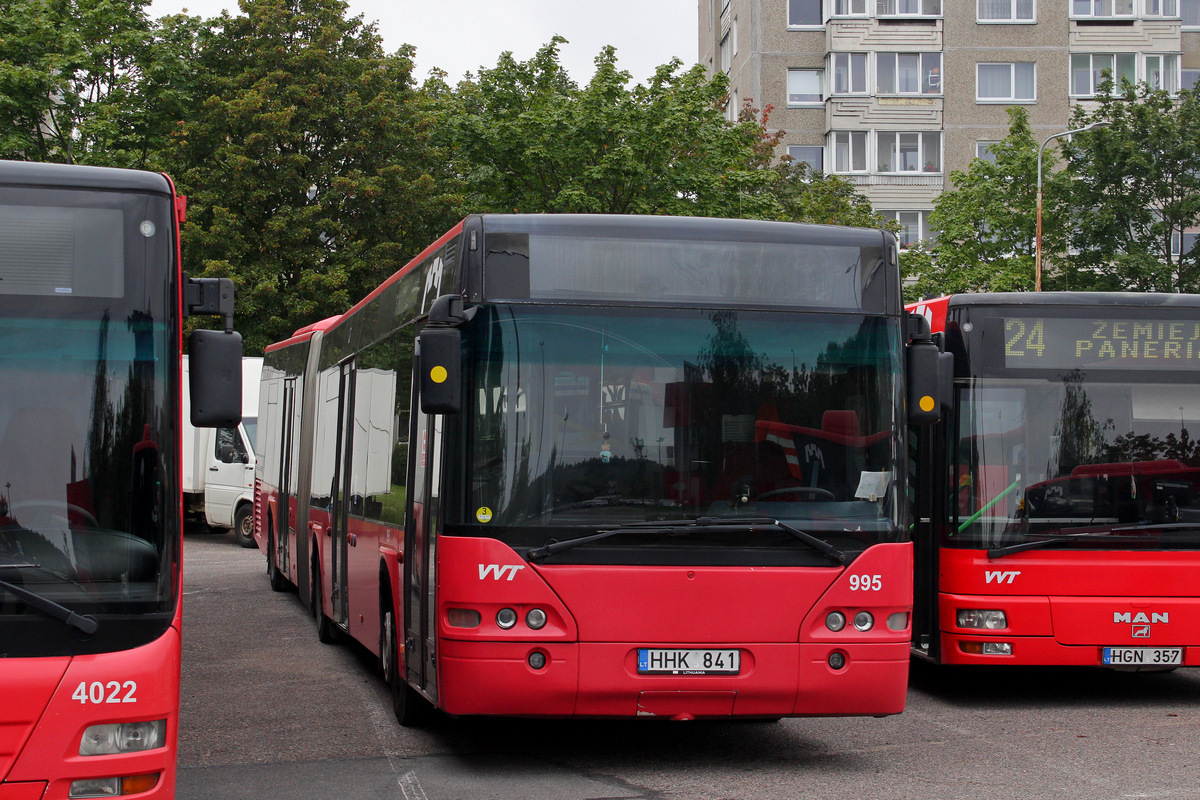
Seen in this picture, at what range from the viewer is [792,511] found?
24.4ft

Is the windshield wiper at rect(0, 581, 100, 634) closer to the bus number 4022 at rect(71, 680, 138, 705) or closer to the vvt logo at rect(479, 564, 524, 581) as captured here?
the bus number 4022 at rect(71, 680, 138, 705)

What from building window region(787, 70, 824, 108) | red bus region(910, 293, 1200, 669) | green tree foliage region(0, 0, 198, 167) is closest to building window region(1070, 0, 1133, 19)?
building window region(787, 70, 824, 108)

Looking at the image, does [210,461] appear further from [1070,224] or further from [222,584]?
[1070,224]

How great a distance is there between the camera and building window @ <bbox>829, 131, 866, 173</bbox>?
5566 centimetres

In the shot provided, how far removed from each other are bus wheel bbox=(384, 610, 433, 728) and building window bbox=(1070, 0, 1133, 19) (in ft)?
174

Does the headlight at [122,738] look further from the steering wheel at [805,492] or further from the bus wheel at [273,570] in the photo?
the bus wheel at [273,570]

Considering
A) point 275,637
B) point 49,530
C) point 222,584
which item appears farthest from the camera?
point 222,584

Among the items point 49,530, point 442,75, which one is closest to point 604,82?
point 442,75

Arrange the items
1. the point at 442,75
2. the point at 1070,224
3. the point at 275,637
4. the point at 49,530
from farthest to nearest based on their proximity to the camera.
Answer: the point at 442,75
the point at 1070,224
the point at 275,637
the point at 49,530

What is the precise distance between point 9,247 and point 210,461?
21687mm

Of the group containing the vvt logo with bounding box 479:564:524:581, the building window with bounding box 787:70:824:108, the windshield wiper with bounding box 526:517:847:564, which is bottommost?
the vvt logo with bounding box 479:564:524:581

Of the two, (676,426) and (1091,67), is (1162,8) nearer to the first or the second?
(1091,67)

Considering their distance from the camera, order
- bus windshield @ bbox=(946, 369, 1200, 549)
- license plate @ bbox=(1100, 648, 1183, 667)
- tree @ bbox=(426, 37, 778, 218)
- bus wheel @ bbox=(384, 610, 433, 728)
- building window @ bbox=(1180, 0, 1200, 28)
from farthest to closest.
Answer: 1. building window @ bbox=(1180, 0, 1200, 28)
2. tree @ bbox=(426, 37, 778, 218)
3. bus windshield @ bbox=(946, 369, 1200, 549)
4. license plate @ bbox=(1100, 648, 1183, 667)
5. bus wheel @ bbox=(384, 610, 433, 728)

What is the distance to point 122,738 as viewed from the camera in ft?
17.0
